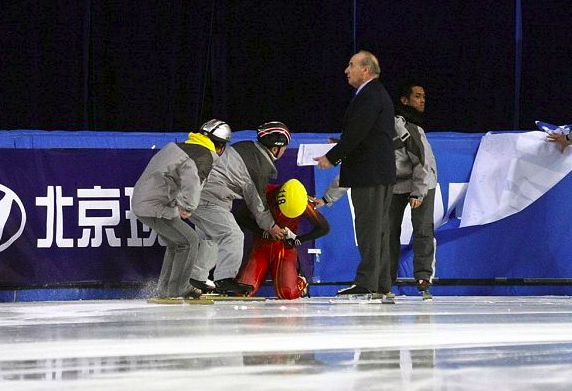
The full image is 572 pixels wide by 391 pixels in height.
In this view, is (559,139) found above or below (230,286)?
above

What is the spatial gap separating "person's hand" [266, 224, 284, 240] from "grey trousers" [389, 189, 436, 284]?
28.8 inches

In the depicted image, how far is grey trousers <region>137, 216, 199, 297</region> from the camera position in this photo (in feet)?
27.9

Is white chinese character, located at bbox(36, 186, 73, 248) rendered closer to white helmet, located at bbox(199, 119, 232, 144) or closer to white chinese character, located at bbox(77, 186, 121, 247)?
white chinese character, located at bbox(77, 186, 121, 247)

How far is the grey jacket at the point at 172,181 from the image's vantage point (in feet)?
27.5

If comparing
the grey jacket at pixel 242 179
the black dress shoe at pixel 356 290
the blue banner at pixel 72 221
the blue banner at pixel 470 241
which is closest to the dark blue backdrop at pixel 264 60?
the blue banner at pixel 72 221

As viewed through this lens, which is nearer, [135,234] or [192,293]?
[192,293]

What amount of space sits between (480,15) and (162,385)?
1054 centimetres

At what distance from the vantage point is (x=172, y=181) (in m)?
8.55

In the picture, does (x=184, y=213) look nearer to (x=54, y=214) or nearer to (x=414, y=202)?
(x=54, y=214)

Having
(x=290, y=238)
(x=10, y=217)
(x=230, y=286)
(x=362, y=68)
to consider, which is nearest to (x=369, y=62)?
(x=362, y=68)

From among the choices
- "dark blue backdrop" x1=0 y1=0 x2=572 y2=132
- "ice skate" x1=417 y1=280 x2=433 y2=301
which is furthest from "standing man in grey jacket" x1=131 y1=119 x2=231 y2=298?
"dark blue backdrop" x1=0 y1=0 x2=572 y2=132

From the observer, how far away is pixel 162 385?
3.34 meters

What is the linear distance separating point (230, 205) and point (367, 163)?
129 centimetres

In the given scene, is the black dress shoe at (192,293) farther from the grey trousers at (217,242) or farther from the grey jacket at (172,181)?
the grey jacket at (172,181)
